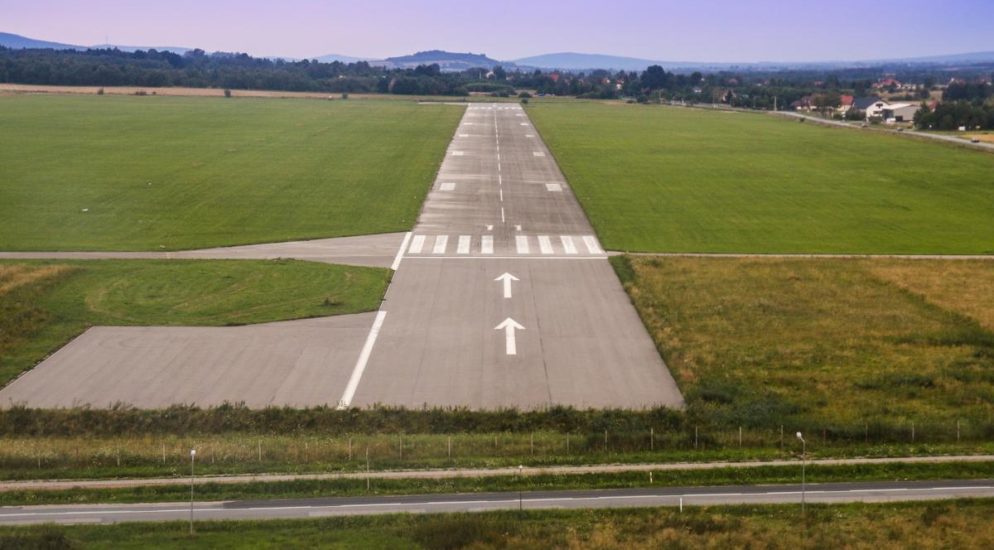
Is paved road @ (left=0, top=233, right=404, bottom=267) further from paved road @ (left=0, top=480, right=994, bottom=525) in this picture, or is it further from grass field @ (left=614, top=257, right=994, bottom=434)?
paved road @ (left=0, top=480, right=994, bottom=525)

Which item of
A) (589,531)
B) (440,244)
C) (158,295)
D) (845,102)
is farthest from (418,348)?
(845,102)

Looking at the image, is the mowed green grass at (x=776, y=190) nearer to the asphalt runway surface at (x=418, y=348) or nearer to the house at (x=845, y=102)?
the asphalt runway surface at (x=418, y=348)

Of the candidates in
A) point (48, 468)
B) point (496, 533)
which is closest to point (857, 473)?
point (496, 533)

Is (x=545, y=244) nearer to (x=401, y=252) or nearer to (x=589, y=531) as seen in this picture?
(x=401, y=252)

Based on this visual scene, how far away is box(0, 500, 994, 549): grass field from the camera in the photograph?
21.4m

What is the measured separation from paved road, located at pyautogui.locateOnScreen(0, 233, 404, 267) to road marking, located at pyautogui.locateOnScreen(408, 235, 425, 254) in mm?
886

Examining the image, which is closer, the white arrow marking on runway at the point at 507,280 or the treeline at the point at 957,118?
the white arrow marking on runway at the point at 507,280

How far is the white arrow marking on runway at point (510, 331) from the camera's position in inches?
1416

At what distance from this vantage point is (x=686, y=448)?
27.1m

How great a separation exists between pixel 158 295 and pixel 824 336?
26.8 m

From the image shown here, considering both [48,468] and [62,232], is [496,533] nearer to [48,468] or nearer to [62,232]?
[48,468]

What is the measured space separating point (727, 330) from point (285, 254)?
2270 centimetres

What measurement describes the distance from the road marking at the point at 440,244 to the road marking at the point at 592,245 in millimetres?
7417

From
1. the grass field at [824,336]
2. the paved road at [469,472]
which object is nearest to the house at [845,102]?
the grass field at [824,336]
